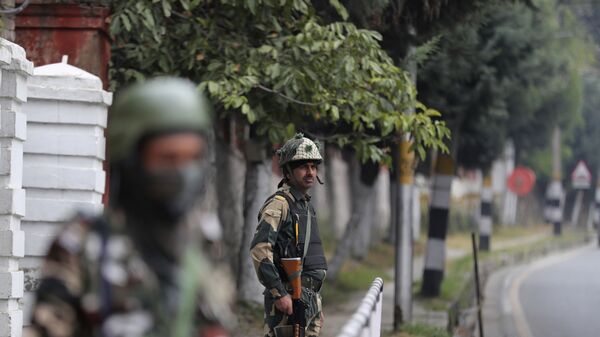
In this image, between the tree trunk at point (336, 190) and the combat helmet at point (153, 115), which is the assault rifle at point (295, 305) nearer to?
the combat helmet at point (153, 115)

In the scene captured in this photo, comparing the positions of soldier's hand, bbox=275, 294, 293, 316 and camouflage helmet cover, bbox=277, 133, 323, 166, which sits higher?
camouflage helmet cover, bbox=277, 133, 323, 166

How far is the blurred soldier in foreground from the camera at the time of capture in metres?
3.61

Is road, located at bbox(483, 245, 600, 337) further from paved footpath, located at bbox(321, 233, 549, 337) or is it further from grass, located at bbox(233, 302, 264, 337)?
grass, located at bbox(233, 302, 264, 337)

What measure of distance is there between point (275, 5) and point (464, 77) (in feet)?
29.1

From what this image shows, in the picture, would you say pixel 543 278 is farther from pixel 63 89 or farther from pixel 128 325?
pixel 128 325

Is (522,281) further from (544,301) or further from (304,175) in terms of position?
(304,175)

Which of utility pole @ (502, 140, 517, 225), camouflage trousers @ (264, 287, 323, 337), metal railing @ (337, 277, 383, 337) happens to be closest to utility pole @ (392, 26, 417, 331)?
camouflage trousers @ (264, 287, 323, 337)

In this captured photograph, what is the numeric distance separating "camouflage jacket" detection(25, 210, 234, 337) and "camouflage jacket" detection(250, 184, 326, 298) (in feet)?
15.1

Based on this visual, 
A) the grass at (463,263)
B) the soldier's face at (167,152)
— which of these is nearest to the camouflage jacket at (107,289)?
the soldier's face at (167,152)

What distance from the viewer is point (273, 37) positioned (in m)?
13.4

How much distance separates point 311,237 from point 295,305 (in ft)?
1.48

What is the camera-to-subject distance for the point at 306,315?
28.1 ft

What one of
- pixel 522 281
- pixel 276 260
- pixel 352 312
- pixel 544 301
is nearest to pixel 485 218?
pixel 522 281

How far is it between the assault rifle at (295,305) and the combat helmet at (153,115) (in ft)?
15.8
